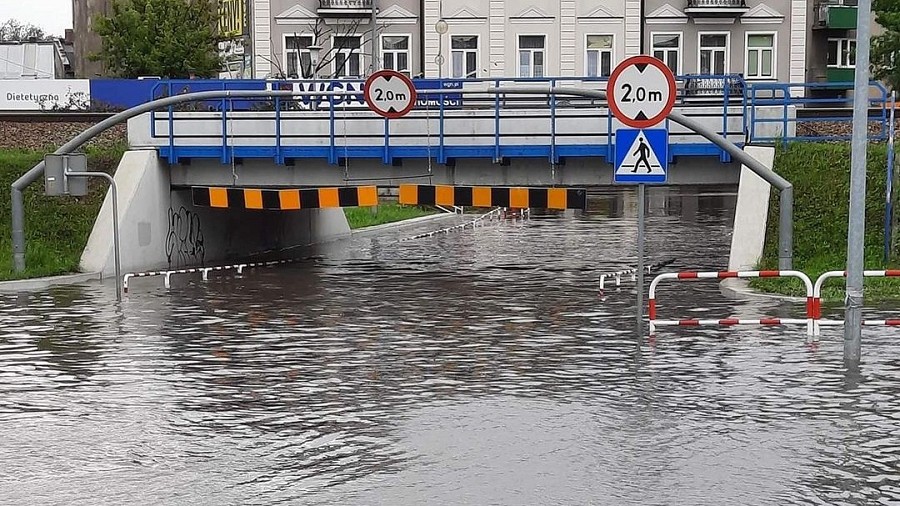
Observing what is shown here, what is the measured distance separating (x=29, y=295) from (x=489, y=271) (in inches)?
389

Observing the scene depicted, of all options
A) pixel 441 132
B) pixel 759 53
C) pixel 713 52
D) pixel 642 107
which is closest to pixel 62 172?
pixel 441 132

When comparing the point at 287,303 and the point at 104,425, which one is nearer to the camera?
the point at 104,425

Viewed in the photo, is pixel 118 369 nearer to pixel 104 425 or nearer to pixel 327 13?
pixel 104 425

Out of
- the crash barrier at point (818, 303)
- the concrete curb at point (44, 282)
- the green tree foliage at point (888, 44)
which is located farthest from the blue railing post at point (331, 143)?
the green tree foliage at point (888, 44)

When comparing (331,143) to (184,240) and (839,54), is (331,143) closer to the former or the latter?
(184,240)

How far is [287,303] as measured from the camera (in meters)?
23.0

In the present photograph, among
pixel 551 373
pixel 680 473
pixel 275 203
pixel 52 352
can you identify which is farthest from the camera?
pixel 275 203

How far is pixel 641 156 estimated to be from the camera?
Answer: 1616 cm

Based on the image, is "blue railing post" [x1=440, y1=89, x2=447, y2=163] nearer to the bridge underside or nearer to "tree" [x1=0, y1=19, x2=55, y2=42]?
the bridge underside

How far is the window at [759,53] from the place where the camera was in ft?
185

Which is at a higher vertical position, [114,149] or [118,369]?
[114,149]

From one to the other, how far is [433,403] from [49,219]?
61.3 ft

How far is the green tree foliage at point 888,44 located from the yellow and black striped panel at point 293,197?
28.3 metres

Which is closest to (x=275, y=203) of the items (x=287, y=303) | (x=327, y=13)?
(x=287, y=303)
